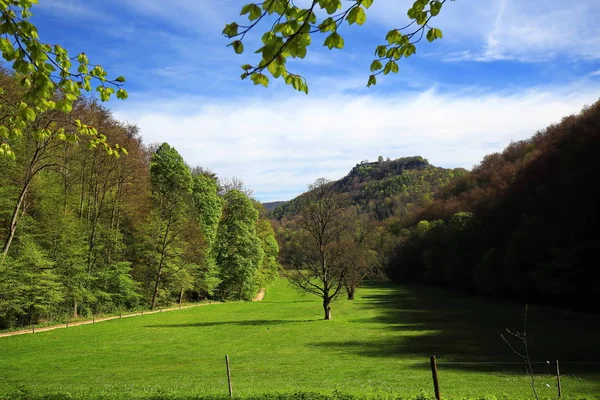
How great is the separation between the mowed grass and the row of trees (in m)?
4.26

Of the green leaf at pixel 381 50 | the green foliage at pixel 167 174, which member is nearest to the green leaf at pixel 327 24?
the green leaf at pixel 381 50

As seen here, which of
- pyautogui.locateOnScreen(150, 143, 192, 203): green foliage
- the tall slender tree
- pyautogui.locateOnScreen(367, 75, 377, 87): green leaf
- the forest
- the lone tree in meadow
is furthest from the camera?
pyautogui.locateOnScreen(150, 143, 192, 203): green foliage

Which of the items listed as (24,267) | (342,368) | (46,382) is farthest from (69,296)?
(342,368)

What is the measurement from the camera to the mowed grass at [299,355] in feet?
38.3

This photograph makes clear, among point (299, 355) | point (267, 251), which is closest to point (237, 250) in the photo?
point (267, 251)

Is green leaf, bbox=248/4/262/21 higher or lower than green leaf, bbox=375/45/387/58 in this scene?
lower

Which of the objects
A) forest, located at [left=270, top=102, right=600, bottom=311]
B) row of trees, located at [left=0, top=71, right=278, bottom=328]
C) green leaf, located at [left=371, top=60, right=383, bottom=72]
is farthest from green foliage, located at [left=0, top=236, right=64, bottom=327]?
green leaf, located at [left=371, top=60, right=383, bottom=72]

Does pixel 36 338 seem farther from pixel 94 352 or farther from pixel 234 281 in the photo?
pixel 234 281

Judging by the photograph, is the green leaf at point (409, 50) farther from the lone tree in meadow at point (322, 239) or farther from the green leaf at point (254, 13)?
the lone tree in meadow at point (322, 239)

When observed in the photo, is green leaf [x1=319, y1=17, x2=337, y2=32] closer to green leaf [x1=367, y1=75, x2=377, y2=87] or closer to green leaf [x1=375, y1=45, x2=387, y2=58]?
green leaf [x1=375, y1=45, x2=387, y2=58]

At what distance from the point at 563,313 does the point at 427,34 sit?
3707 centimetres

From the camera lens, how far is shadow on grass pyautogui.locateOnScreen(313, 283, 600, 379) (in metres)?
16.2

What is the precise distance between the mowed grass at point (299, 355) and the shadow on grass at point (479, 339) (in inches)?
2.7

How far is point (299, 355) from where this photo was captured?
18578 millimetres
